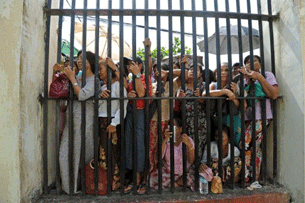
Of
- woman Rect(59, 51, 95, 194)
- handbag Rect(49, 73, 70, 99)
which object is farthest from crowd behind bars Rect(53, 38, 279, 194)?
handbag Rect(49, 73, 70, 99)

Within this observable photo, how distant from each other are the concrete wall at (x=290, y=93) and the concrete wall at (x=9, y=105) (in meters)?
2.86

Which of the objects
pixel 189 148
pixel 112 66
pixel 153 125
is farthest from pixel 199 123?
pixel 112 66

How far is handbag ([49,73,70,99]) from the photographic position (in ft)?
8.91

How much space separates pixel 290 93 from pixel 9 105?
2948 mm

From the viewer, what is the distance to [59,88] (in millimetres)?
2729

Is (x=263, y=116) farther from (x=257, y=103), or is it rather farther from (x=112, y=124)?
(x=112, y=124)

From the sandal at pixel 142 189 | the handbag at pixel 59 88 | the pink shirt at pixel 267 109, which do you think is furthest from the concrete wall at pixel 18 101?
the pink shirt at pixel 267 109

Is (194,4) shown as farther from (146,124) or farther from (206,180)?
(206,180)

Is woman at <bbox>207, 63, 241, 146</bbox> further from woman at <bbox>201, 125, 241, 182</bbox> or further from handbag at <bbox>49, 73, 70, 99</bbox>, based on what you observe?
handbag at <bbox>49, 73, 70, 99</bbox>

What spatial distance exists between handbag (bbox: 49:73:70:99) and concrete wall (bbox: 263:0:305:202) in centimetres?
250

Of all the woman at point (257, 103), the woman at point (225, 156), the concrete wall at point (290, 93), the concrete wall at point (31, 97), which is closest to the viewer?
the concrete wall at point (31, 97)

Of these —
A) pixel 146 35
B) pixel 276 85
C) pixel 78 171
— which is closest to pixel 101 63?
pixel 146 35

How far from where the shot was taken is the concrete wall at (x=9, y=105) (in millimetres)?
2285

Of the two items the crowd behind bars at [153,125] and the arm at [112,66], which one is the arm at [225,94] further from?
the arm at [112,66]
